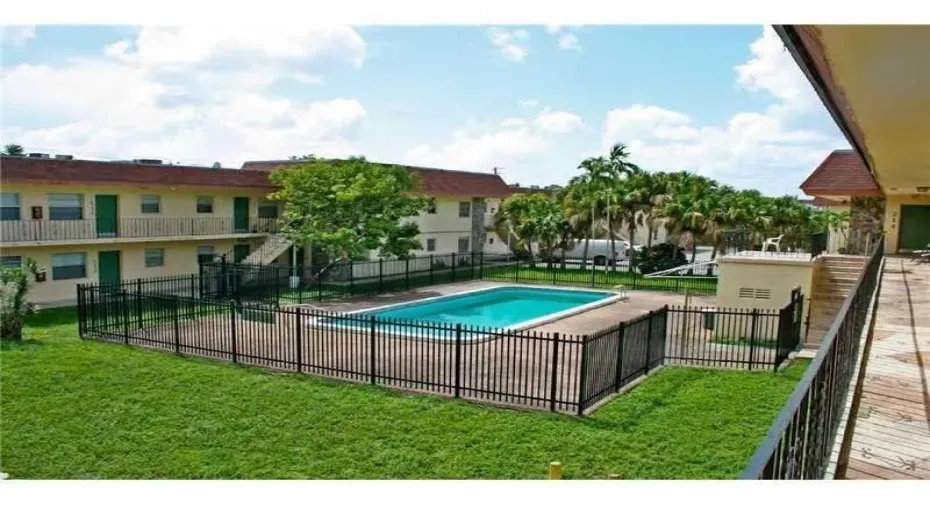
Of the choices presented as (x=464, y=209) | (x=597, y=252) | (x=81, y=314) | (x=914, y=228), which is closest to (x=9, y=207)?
(x=81, y=314)

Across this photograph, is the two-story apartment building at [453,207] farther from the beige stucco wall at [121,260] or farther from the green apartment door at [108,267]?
the green apartment door at [108,267]

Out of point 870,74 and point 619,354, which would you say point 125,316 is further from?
point 870,74

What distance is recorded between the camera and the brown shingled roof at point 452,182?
34912mm

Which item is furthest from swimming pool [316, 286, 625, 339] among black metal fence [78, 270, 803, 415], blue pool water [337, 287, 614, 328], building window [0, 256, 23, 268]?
building window [0, 256, 23, 268]

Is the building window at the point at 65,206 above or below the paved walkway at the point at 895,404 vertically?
above

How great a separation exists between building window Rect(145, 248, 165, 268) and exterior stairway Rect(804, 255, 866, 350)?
75.4 ft

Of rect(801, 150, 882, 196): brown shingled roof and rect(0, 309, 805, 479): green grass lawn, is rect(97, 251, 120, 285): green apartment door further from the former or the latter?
rect(801, 150, 882, 196): brown shingled roof

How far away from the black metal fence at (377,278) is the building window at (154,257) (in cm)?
211

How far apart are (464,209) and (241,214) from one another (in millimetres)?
13494

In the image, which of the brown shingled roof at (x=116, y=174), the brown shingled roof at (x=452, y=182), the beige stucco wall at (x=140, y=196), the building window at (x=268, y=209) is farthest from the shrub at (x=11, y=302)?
the brown shingled roof at (x=452, y=182)

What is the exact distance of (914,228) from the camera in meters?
23.5

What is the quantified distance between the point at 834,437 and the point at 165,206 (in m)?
25.8

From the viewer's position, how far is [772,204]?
105 feet

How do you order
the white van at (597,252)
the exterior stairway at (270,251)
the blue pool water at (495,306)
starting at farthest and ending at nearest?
the white van at (597,252) < the exterior stairway at (270,251) < the blue pool water at (495,306)
